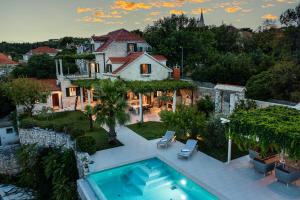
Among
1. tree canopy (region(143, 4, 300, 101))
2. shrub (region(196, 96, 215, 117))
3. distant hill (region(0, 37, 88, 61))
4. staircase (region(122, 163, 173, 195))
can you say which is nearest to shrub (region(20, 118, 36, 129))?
staircase (region(122, 163, 173, 195))

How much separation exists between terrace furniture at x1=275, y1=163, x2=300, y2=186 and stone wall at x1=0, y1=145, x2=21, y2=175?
2141 centimetres

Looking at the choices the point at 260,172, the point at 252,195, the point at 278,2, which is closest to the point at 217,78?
the point at 278,2

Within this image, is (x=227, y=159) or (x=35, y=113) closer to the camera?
(x=227, y=159)

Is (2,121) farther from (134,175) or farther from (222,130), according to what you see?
(222,130)

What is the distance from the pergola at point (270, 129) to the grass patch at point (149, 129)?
8413mm

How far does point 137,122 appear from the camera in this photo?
24984 millimetres

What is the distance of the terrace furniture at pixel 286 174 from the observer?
12109 mm

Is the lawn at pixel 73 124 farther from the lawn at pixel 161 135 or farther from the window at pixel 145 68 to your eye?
the window at pixel 145 68

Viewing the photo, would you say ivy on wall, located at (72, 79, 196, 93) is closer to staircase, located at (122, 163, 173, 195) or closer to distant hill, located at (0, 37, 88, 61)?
staircase, located at (122, 163, 173, 195)

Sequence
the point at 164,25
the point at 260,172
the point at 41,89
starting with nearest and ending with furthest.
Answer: the point at 260,172
the point at 41,89
the point at 164,25

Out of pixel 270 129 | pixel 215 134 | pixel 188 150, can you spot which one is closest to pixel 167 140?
pixel 188 150

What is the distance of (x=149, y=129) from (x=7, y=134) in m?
17.0

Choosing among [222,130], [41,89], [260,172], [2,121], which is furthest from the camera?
[2,121]

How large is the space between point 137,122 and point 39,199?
429 inches
